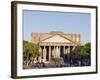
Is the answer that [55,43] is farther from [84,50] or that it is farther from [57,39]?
[84,50]

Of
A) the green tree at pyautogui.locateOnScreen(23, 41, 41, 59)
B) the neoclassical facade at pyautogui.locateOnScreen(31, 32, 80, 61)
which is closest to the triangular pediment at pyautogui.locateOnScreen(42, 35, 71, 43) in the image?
the neoclassical facade at pyautogui.locateOnScreen(31, 32, 80, 61)

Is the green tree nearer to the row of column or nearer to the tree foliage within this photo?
the row of column

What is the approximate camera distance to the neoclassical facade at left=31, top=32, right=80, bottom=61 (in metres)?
2.00

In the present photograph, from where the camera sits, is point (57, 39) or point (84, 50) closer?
point (57, 39)

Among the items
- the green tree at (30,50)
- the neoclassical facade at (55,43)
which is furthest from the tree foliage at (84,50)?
the green tree at (30,50)

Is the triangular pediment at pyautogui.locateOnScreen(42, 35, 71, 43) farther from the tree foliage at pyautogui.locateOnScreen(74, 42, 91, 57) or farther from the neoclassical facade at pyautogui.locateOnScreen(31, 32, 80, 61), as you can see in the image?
the tree foliage at pyautogui.locateOnScreen(74, 42, 91, 57)

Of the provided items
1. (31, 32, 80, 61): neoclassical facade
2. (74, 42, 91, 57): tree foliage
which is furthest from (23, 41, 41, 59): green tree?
(74, 42, 91, 57): tree foliage

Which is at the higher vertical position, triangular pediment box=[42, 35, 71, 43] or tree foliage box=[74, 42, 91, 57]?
triangular pediment box=[42, 35, 71, 43]

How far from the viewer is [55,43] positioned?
2041 millimetres

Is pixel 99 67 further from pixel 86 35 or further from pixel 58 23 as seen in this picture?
pixel 58 23

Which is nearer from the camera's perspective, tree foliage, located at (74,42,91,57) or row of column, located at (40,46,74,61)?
row of column, located at (40,46,74,61)

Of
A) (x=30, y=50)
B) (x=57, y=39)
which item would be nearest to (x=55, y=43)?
(x=57, y=39)

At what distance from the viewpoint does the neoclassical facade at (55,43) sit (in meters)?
2.00

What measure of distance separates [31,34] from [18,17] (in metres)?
0.16
